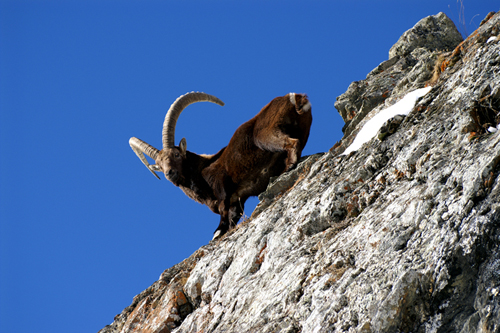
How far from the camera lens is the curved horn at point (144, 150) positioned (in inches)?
455

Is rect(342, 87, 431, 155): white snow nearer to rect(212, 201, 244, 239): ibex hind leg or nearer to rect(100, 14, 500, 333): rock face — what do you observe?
rect(100, 14, 500, 333): rock face

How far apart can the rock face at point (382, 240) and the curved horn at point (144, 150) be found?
4.13 metres

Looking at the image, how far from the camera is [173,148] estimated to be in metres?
11.1

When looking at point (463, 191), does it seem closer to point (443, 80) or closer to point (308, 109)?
point (443, 80)

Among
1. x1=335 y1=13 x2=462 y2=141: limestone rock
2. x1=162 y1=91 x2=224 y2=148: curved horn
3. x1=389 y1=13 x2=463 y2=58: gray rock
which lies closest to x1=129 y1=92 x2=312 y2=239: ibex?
x1=162 y1=91 x2=224 y2=148: curved horn

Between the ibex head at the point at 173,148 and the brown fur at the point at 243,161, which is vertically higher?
the ibex head at the point at 173,148

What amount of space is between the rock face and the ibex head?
3187 mm

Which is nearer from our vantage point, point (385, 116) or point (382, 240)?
point (382, 240)

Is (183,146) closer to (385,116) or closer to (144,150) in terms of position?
(144,150)

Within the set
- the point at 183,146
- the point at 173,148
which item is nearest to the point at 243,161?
the point at 183,146

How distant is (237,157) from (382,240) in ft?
19.5

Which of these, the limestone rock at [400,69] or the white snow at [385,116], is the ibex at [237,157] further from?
the white snow at [385,116]

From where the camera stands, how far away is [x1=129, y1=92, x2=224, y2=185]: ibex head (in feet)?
35.2

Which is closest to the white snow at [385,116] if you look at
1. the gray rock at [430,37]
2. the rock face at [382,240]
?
the rock face at [382,240]
